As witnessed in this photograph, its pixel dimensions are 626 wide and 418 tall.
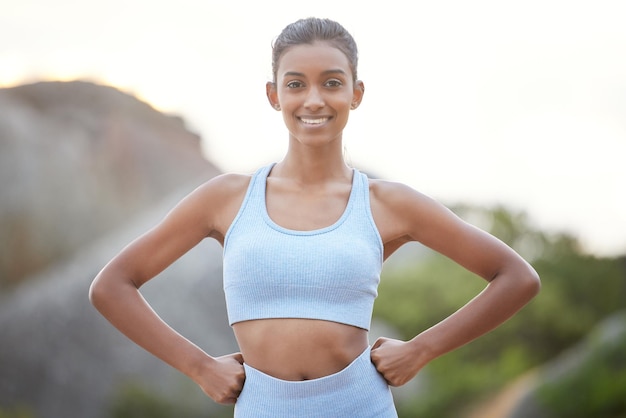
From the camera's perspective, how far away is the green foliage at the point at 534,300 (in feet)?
47.1

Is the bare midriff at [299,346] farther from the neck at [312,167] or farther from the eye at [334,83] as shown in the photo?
the eye at [334,83]

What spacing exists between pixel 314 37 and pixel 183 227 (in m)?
0.56

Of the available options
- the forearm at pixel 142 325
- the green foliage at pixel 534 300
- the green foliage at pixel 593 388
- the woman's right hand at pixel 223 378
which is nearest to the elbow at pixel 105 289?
the forearm at pixel 142 325

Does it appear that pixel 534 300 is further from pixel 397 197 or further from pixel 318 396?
pixel 318 396

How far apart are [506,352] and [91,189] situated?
636 centimetres

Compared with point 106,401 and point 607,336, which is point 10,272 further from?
point 607,336

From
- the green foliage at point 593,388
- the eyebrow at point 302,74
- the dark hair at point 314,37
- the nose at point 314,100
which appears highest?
the dark hair at point 314,37

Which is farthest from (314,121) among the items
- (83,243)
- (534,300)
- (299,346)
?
(534,300)

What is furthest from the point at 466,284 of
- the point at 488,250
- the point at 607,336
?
the point at 488,250

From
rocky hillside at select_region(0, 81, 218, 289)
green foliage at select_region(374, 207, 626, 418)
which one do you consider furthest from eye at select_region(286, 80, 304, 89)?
green foliage at select_region(374, 207, 626, 418)

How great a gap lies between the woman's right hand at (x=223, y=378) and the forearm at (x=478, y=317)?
421mm

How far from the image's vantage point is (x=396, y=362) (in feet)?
7.23

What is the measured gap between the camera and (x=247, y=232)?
2.16 meters

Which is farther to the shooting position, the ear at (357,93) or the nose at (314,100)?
the ear at (357,93)
